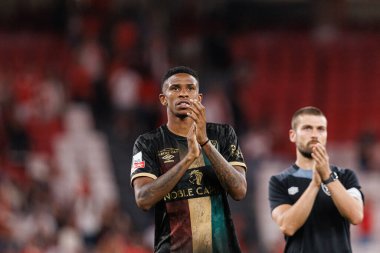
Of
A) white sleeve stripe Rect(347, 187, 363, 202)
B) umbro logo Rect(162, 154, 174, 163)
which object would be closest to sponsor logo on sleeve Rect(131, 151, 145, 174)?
umbro logo Rect(162, 154, 174, 163)

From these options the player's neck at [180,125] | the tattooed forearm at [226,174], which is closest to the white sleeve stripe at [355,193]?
the tattooed forearm at [226,174]

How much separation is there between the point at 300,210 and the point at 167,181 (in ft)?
4.06

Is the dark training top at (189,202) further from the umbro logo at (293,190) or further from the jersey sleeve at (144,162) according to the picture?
the umbro logo at (293,190)

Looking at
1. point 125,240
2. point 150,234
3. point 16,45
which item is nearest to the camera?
point 125,240

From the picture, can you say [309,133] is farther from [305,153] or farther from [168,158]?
[168,158]

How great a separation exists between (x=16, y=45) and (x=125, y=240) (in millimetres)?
6518

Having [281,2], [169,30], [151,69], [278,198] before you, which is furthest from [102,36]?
[278,198]

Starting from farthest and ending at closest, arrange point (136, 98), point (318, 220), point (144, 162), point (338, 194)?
1. point (136, 98)
2. point (318, 220)
3. point (338, 194)
4. point (144, 162)

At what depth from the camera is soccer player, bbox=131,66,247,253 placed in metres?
6.12

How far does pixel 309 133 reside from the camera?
7117 mm

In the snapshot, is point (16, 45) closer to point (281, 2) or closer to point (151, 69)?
point (151, 69)

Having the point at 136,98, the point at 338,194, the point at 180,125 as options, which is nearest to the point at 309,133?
the point at 338,194

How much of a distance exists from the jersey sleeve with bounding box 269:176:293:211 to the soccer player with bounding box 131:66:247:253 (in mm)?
841

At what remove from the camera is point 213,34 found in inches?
749
